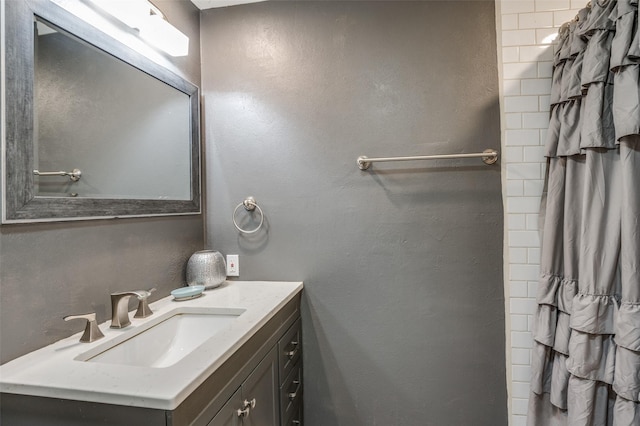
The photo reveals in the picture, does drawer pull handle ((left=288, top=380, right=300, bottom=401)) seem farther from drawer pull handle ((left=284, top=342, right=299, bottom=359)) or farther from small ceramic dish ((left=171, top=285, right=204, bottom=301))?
small ceramic dish ((left=171, top=285, right=204, bottom=301))

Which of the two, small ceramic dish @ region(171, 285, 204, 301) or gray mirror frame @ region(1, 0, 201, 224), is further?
small ceramic dish @ region(171, 285, 204, 301)

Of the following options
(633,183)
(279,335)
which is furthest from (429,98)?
(279,335)

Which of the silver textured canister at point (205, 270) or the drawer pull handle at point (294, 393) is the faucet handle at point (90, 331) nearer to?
the silver textured canister at point (205, 270)

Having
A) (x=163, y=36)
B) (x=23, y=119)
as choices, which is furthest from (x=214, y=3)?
(x=23, y=119)

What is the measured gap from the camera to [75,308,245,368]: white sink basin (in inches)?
38.2

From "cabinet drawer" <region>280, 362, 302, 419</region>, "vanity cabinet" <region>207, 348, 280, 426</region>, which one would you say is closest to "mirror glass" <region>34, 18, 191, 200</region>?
"vanity cabinet" <region>207, 348, 280, 426</region>

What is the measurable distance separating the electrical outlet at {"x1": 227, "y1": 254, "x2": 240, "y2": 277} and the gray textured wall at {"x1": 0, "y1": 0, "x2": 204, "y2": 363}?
0.27m

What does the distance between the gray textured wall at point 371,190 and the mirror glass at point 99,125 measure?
33cm

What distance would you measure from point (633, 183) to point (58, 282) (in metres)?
1.74

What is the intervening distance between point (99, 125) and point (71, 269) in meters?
0.49

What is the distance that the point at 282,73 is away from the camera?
5.44ft

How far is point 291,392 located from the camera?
1446 millimetres

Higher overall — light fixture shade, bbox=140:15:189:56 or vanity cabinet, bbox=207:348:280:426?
light fixture shade, bbox=140:15:189:56

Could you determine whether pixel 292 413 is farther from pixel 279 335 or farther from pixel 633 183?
pixel 633 183
